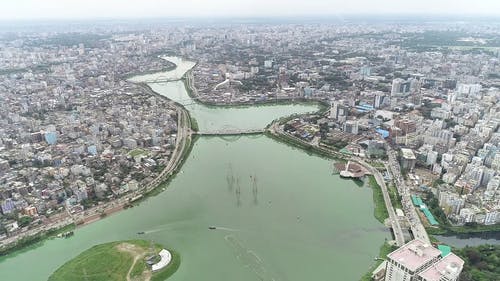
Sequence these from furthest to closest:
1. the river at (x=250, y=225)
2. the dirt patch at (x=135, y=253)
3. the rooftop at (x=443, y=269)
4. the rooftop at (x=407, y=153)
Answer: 1. the rooftop at (x=407, y=153)
2. the river at (x=250, y=225)
3. the dirt patch at (x=135, y=253)
4. the rooftop at (x=443, y=269)

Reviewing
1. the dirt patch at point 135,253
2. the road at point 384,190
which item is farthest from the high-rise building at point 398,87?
Result: the dirt patch at point 135,253

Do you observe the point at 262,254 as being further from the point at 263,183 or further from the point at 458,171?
the point at 458,171

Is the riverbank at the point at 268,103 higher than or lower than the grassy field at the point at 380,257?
higher

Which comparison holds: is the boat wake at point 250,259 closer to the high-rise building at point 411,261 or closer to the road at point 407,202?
the high-rise building at point 411,261

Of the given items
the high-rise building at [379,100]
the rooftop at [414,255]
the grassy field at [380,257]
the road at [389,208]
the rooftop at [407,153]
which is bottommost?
the grassy field at [380,257]

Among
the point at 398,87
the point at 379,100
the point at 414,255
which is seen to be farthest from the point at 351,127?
the point at 414,255

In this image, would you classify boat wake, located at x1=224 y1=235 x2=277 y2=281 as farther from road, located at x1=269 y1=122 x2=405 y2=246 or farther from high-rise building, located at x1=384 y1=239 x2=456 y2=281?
road, located at x1=269 y1=122 x2=405 y2=246
